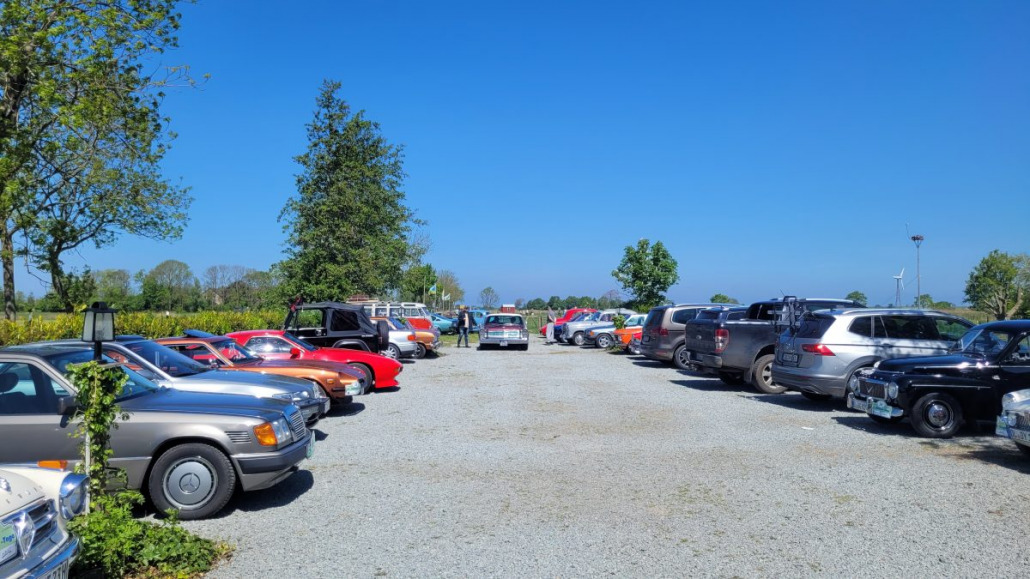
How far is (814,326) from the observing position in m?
12.2

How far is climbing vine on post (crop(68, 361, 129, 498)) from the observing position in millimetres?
4926

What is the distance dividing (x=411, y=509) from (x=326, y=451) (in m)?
2.99

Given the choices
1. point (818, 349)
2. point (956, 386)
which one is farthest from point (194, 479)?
point (818, 349)

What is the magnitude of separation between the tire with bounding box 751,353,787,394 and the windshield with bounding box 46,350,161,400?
11179 mm

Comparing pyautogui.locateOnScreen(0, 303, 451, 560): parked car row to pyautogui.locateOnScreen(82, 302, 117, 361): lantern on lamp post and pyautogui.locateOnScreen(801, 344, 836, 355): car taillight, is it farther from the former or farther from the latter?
pyautogui.locateOnScreen(801, 344, 836, 355): car taillight

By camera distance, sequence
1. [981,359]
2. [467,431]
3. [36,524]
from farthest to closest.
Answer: [467,431]
[981,359]
[36,524]

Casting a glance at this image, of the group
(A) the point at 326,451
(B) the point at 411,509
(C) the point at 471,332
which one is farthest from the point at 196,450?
(C) the point at 471,332

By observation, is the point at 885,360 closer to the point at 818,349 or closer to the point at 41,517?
the point at 818,349

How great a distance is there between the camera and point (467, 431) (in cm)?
1046

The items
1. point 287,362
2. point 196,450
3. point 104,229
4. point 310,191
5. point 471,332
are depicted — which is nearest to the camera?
point 196,450

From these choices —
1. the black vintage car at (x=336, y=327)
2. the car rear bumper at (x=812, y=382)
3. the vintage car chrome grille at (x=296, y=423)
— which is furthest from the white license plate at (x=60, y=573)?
the black vintage car at (x=336, y=327)

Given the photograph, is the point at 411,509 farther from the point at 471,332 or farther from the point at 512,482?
the point at 471,332

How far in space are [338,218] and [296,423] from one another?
102 feet

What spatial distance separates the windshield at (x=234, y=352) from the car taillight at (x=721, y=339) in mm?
8919
